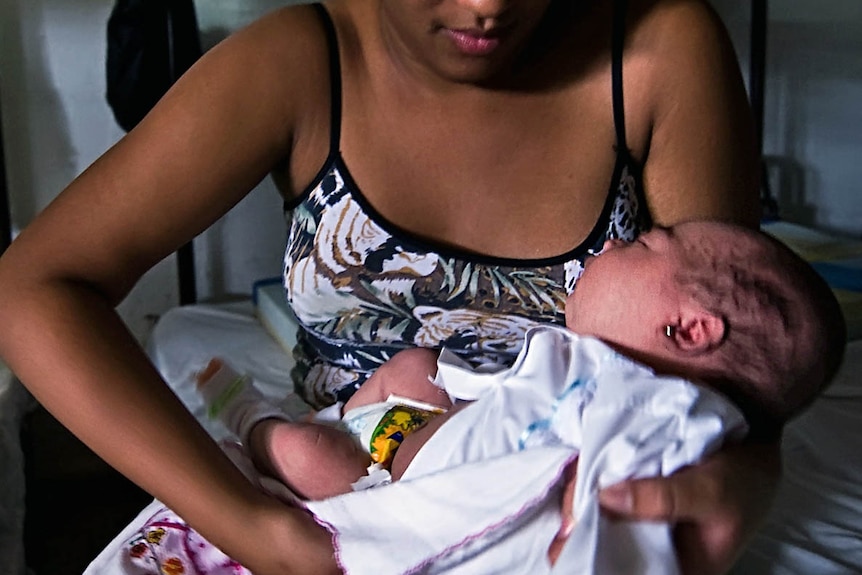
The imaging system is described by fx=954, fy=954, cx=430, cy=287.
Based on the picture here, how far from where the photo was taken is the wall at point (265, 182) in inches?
84.8

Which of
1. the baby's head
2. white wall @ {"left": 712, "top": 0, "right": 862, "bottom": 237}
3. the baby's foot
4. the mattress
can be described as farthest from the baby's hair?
white wall @ {"left": 712, "top": 0, "right": 862, "bottom": 237}

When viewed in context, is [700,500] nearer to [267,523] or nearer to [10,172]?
[267,523]

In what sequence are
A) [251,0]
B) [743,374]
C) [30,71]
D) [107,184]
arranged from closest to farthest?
1. [743,374]
2. [107,184]
3. [30,71]
4. [251,0]

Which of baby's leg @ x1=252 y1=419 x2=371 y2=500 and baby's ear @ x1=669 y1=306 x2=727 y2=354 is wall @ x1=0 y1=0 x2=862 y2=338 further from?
baby's ear @ x1=669 y1=306 x2=727 y2=354

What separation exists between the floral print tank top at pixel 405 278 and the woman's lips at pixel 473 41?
15 centimetres

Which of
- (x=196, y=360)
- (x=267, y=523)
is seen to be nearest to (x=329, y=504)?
(x=267, y=523)

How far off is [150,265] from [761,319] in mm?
595

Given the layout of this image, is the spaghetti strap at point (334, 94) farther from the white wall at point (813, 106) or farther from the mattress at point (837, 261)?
the white wall at point (813, 106)

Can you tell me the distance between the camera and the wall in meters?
2.15

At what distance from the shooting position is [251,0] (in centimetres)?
230

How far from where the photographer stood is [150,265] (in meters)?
0.98

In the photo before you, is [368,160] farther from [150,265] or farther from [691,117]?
[691,117]

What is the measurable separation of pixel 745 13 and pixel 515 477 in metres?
2.43

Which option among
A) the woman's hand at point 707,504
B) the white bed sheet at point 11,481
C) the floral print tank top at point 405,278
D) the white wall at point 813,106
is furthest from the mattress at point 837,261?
the white bed sheet at point 11,481
